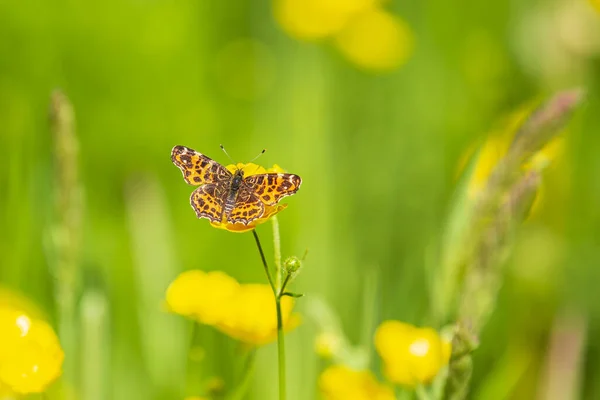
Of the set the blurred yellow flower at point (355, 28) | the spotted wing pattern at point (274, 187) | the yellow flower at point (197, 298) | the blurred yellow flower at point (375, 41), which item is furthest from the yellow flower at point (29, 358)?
the blurred yellow flower at point (375, 41)

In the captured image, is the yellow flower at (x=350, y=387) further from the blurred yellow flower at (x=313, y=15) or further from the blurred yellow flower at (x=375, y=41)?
the blurred yellow flower at (x=375, y=41)

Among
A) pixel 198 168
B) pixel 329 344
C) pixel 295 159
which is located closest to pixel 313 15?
pixel 295 159

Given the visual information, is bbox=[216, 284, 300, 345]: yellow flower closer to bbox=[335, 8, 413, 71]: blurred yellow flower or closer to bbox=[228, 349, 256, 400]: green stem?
bbox=[228, 349, 256, 400]: green stem

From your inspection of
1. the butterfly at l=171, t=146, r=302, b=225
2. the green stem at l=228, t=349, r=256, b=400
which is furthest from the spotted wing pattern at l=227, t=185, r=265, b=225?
the green stem at l=228, t=349, r=256, b=400

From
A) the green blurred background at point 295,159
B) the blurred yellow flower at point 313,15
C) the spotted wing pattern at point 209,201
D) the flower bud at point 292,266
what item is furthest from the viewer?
the blurred yellow flower at point 313,15

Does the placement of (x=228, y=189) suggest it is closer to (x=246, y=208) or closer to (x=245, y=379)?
(x=246, y=208)

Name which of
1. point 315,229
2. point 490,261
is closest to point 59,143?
point 490,261
